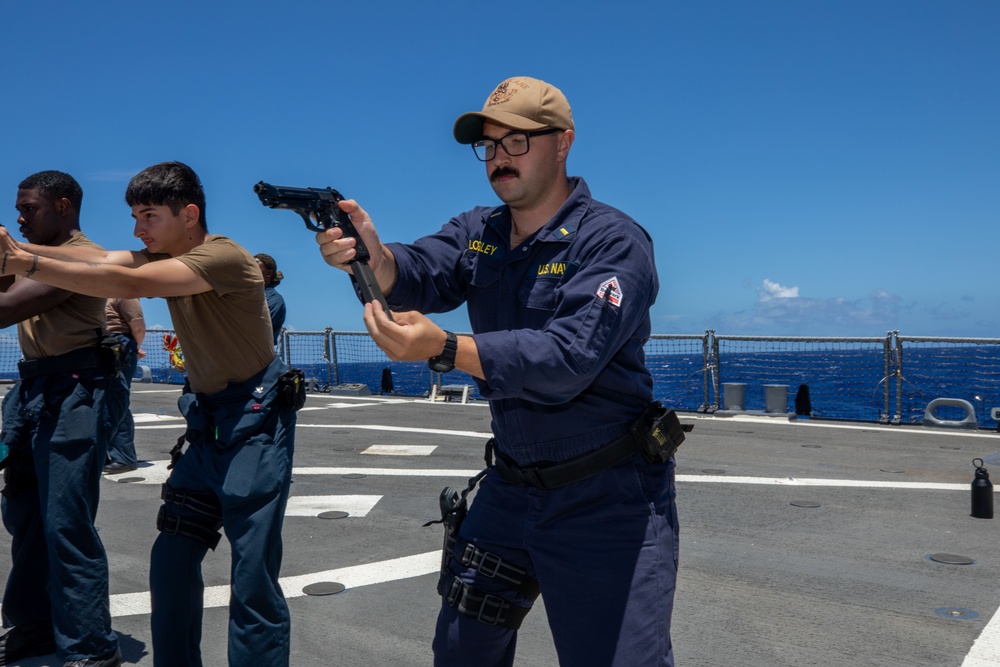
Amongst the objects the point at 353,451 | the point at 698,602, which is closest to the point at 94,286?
the point at 698,602

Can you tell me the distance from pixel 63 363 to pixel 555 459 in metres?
2.60

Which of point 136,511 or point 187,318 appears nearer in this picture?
point 187,318

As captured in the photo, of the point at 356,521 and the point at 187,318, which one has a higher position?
the point at 187,318

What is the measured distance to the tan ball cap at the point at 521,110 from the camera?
256 centimetres

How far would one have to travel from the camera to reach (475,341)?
210 cm

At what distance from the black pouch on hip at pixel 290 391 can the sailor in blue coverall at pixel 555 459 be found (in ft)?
2.89

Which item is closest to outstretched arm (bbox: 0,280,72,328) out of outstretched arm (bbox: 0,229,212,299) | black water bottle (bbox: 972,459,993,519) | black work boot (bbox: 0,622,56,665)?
outstretched arm (bbox: 0,229,212,299)

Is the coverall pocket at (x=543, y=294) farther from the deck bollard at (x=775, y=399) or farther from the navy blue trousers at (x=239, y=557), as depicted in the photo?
the deck bollard at (x=775, y=399)

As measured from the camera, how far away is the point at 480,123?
2.64m

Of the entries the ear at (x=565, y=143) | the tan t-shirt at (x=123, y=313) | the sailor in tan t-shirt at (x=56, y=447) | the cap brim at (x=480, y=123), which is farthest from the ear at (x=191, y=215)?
the tan t-shirt at (x=123, y=313)

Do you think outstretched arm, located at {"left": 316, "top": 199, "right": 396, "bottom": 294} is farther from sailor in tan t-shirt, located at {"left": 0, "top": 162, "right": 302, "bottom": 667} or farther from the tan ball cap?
sailor in tan t-shirt, located at {"left": 0, "top": 162, "right": 302, "bottom": 667}

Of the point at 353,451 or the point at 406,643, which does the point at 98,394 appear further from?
the point at 353,451

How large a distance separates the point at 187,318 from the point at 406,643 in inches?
80.0

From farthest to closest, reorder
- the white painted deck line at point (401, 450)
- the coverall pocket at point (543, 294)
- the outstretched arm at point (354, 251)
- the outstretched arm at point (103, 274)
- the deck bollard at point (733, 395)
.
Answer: the deck bollard at point (733, 395)
the white painted deck line at point (401, 450)
the outstretched arm at point (103, 274)
the coverall pocket at point (543, 294)
the outstretched arm at point (354, 251)
